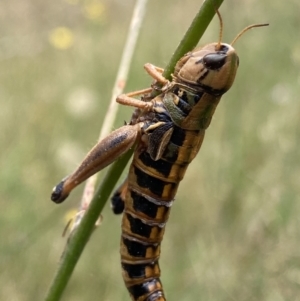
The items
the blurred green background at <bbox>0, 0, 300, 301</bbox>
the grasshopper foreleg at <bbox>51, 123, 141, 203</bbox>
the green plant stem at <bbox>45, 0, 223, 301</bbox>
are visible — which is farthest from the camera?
the blurred green background at <bbox>0, 0, 300, 301</bbox>

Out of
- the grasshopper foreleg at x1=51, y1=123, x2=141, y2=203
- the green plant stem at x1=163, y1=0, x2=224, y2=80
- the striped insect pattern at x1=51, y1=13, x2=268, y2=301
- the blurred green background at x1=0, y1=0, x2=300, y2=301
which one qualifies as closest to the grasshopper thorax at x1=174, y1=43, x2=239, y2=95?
the striped insect pattern at x1=51, y1=13, x2=268, y2=301

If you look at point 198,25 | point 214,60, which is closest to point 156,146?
point 214,60

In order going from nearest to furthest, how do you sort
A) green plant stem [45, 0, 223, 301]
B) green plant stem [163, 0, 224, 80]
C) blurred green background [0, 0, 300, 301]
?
green plant stem [163, 0, 224, 80], green plant stem [45, 0, 223, 301], blurred green background [0, 0, 300, 301]

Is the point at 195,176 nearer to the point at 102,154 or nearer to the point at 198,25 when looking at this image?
the point at 102,154

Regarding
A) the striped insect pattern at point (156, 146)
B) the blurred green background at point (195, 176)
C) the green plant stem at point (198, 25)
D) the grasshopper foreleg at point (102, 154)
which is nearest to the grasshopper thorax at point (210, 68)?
the striped insect pattern at point (156, 146)

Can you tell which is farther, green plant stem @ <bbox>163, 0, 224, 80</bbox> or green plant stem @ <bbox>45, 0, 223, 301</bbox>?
green plant stem @ <bbox>45, 0, 223, 301</bbox>

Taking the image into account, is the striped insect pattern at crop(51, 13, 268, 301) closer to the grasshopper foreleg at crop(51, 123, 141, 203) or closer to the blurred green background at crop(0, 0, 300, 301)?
the grasshopper foreleg at crop(51, 123, 141, 203)
